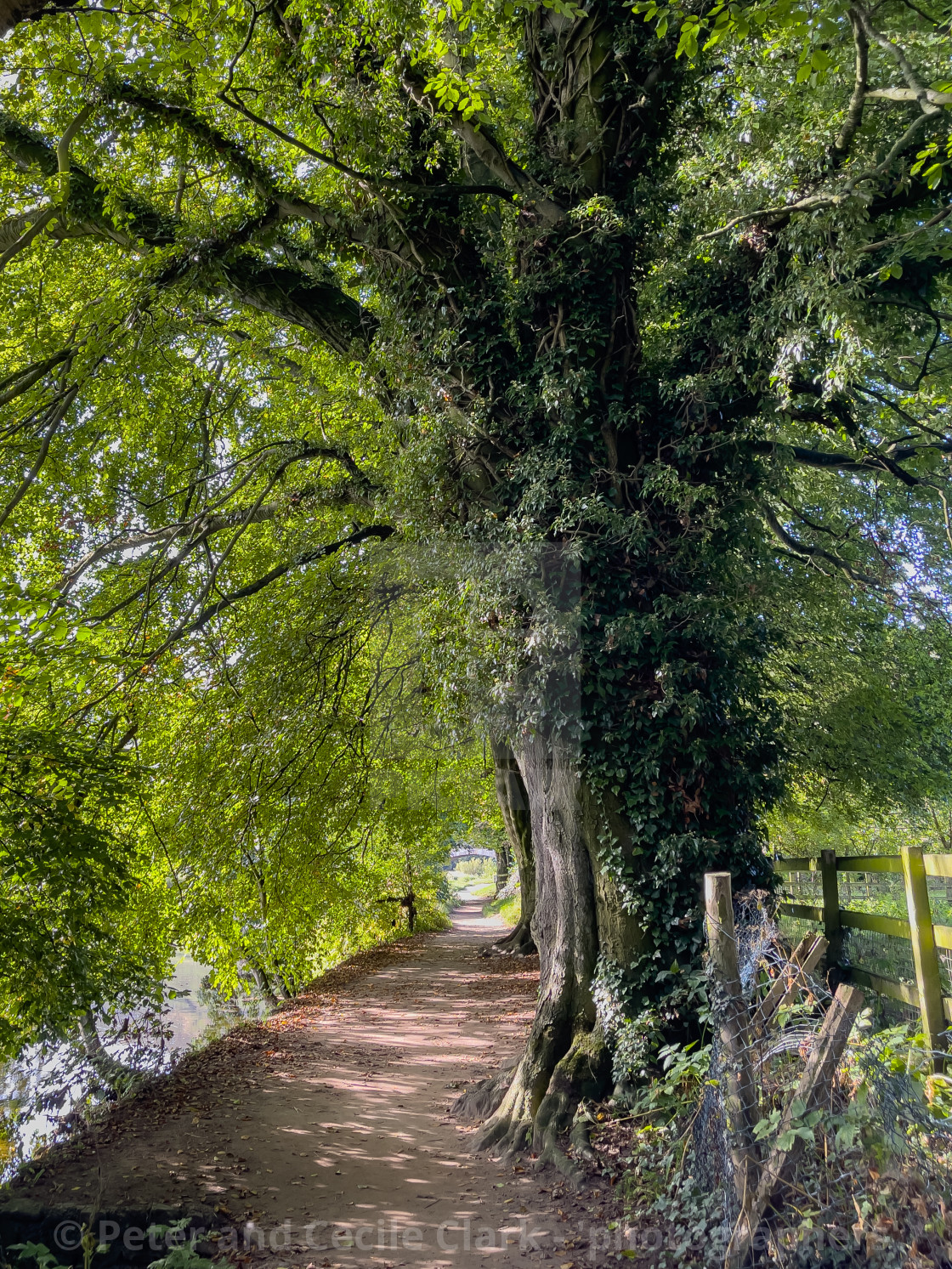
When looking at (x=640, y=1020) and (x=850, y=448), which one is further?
(x=850, y=448)

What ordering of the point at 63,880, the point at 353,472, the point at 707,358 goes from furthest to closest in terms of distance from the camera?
the point at 353,472
the point at 707,358
the point at 63,880

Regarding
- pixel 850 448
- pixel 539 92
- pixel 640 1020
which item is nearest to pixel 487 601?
pixel 640 1020

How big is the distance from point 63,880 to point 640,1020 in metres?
3.97

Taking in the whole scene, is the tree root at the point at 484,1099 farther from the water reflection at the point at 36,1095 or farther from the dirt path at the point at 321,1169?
the water reflection at the point at 36,1095

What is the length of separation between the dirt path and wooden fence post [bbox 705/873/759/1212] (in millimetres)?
1270

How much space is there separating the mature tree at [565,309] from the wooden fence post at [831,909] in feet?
5.21

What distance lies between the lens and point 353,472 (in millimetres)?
10328

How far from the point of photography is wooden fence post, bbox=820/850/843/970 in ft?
24.0

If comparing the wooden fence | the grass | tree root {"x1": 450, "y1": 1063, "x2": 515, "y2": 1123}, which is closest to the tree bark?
tree root {"x1": 450, "y1": 1063, "x2": 515, "y2": 1123}

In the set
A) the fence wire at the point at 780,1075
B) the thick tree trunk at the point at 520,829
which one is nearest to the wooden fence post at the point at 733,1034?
the fence wire at the point at 780,1075

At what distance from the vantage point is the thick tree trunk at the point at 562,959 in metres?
6.14

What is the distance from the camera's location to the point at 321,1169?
617 cm

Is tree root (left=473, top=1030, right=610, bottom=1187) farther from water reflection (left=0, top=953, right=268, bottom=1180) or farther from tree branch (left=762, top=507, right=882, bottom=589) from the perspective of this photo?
tree branch (left=762, top=507, right=882, bottom=589)

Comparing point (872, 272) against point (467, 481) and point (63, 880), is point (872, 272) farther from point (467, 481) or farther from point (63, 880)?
point (63, 880)
